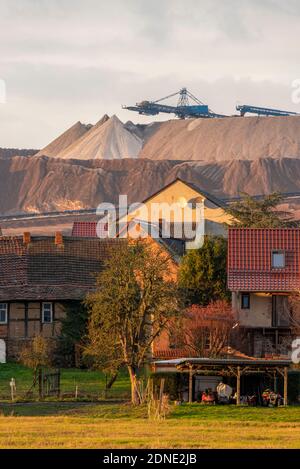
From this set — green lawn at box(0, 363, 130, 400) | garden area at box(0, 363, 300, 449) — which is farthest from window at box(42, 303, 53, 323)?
garden area at box(0, 363, 300, 449)

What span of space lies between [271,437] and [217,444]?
99.4 inches

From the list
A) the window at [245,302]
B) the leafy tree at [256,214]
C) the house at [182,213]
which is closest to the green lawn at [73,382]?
the window at [245,302]

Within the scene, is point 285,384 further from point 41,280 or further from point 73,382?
point 41,280

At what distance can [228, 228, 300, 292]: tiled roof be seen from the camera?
54125 millimetres

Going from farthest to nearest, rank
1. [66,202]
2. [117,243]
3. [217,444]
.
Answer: [66,202], [117,243], [217,444]

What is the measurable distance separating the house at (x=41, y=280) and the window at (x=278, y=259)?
7.04 meters

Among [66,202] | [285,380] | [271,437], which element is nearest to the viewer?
[271,437]

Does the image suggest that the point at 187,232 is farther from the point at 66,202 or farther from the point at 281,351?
the point at 66,202

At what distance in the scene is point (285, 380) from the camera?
3922cm

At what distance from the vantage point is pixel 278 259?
5566 cm

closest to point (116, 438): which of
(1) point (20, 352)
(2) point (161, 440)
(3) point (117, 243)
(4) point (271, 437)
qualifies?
(2) point (161, 440)

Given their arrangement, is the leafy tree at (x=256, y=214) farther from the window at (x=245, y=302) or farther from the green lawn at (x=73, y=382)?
the green lawn at (x=73, y=382)

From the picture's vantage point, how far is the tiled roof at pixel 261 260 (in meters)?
54.1

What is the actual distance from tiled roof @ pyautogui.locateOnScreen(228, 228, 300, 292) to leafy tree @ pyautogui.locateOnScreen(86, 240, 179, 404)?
10.2 metres
